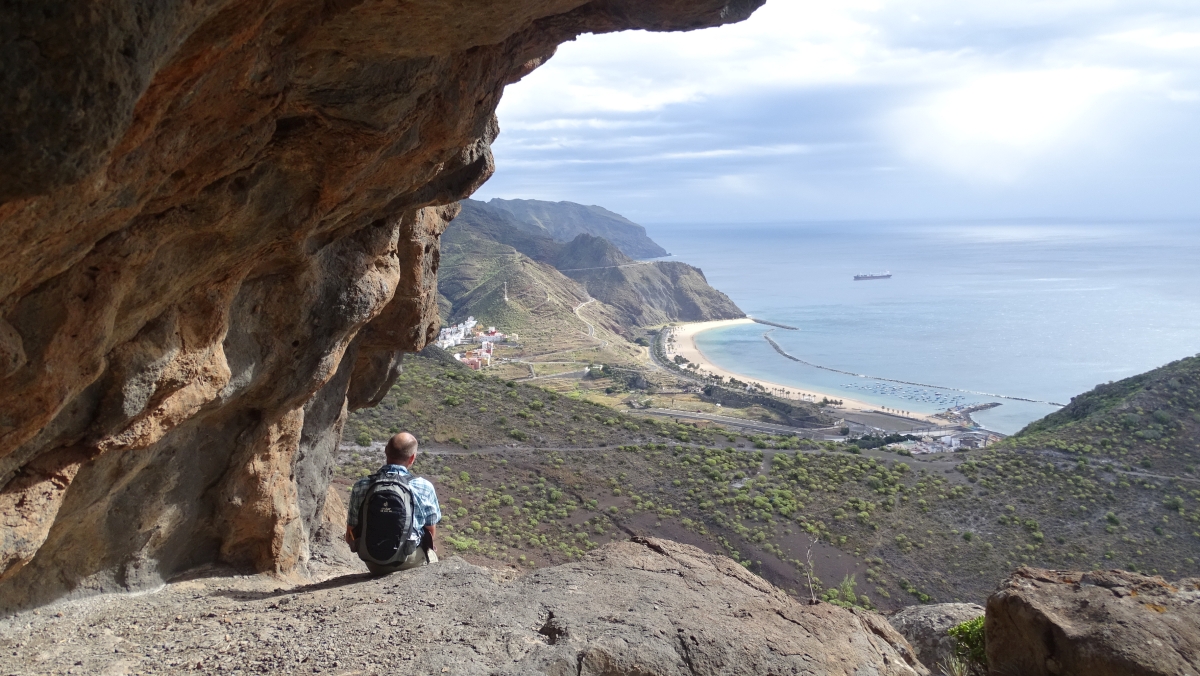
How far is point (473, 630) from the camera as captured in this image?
7145 millimetres

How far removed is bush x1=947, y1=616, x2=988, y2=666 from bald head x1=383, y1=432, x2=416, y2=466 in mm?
7403

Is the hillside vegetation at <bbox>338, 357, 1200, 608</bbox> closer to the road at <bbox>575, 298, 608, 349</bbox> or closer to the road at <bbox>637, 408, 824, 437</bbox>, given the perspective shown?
the road at <bbox>637, 408, 824, 437</bbox>

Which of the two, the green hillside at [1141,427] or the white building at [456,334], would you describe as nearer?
the green hillside at [1141,427]

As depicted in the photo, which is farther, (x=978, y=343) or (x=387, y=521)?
(x=978, y=343)

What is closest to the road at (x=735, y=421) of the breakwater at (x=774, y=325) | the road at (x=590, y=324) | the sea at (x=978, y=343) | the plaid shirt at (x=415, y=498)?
the sea at (x=978, y=343)

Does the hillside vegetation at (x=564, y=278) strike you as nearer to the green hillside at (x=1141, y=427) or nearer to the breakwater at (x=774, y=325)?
the breakwater at (x=774, y=325)

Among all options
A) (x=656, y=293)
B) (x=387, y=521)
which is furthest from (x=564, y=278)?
(x=387, y=521)

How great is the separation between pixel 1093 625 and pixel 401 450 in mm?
7601

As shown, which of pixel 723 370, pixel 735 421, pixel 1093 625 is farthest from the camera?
pixel 723 370

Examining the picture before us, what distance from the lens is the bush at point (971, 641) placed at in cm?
943

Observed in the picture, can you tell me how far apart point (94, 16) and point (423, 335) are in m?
10.3

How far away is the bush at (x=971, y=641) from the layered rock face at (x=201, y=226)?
826 cm

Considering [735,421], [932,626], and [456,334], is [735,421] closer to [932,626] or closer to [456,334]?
[456,334]

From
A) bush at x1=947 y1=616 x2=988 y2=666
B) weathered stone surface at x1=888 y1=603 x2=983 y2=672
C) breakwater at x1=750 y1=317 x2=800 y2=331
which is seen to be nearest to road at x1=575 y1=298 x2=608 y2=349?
breakwater at x1=750 y1=317 x2=800 y2=331
